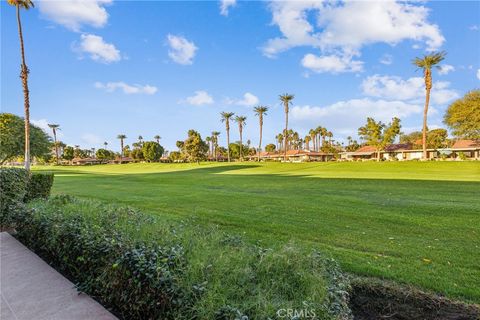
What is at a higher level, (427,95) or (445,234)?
(427,95)

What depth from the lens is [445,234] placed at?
5707mm

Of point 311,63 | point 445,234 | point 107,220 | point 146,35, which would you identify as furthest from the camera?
point 311,63

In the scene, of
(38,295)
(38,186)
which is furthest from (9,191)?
(38,295)

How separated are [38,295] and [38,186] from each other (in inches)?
269

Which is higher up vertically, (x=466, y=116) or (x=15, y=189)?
(x=466, y=116)

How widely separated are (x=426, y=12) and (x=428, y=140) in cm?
5862

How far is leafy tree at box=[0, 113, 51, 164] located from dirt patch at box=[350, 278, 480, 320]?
40419 mm

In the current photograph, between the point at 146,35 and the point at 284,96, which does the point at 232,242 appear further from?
the point at 284,96

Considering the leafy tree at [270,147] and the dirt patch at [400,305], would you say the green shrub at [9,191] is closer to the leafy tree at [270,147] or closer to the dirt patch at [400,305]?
the dirt patch at [400,305]

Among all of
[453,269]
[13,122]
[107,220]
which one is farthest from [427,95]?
[13,122]

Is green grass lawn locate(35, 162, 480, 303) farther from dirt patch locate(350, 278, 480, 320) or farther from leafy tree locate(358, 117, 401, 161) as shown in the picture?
leafy tree locate(358, 117, 401, 161)

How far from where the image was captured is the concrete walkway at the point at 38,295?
2834 mm

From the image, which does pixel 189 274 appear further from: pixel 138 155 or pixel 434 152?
pixel 138 155

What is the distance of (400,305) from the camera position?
3.05 m
